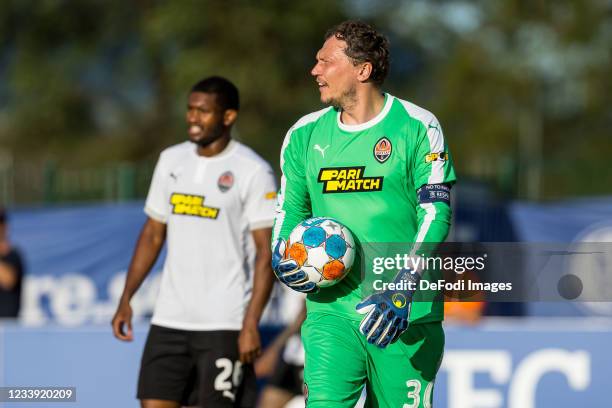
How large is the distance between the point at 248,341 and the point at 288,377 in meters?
2.32

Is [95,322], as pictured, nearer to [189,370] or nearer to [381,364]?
[189,370]

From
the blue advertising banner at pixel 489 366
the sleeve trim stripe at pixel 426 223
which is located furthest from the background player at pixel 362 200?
the blue advertising banner at pixel 489 366

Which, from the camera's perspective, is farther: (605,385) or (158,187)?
(605,385)

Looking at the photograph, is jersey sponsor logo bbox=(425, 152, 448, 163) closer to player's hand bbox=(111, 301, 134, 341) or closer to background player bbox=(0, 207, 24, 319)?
player's hand bbox=(111, 301, 134, 341)

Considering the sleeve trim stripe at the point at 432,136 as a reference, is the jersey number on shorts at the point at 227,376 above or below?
below

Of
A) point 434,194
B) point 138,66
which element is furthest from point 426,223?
point 138,66

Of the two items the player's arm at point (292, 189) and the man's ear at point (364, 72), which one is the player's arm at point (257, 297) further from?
the man's ear at point (364, 72)

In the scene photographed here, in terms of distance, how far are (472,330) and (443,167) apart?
151 inches

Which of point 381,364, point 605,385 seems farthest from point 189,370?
point 605,385

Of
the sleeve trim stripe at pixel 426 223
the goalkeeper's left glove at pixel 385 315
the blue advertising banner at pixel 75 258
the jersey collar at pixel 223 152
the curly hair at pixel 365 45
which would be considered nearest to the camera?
the goalkeeper's left glove at pixel 385 315

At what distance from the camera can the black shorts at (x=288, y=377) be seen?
878 centimetres

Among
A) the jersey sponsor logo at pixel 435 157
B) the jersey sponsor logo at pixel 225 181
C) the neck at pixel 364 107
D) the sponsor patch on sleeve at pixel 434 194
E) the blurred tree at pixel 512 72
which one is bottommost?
the sponsor patch on sleeve at pixel 434 194

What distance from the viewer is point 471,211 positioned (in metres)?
12.9

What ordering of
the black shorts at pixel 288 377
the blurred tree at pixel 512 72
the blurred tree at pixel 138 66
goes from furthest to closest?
the blurred tree at pixel 512 72
the blurred tree at pixel 138 66
the black shorts at pixel 288 377
